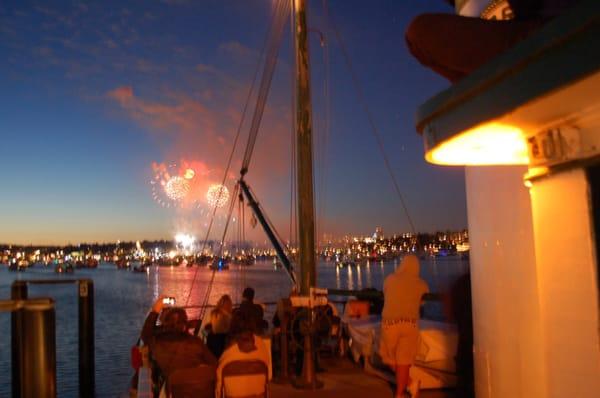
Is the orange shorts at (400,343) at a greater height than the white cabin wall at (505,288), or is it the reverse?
the white cabin wall at (505,288)

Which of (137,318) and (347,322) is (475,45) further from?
(137,318)

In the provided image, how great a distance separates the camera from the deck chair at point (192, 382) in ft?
18.3

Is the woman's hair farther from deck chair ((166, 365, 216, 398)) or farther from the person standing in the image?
the person standing

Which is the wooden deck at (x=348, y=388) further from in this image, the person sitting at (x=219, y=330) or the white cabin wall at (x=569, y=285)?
the white cabin wall at (x=569, y=285)

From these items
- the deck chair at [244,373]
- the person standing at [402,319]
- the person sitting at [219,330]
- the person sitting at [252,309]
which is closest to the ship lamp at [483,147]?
the person standing at [402,319]

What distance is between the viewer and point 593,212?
2.01 m

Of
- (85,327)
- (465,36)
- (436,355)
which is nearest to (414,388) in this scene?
(436,355)

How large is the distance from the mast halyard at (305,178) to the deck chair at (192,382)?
7.99 feet

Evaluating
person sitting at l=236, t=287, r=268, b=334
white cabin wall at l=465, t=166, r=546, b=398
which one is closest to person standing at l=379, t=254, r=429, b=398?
white cabin wall at l=465, t=166, r=546, b=398

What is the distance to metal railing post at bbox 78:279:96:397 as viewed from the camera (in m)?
10.1

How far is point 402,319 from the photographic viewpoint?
6098 mm

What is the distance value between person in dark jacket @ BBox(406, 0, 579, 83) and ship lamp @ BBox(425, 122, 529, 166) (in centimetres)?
32

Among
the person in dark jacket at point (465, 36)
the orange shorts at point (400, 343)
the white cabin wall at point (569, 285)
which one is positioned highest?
the person in dark jacket at point (465, 36)

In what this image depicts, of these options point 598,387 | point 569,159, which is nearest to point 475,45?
point 569,159
